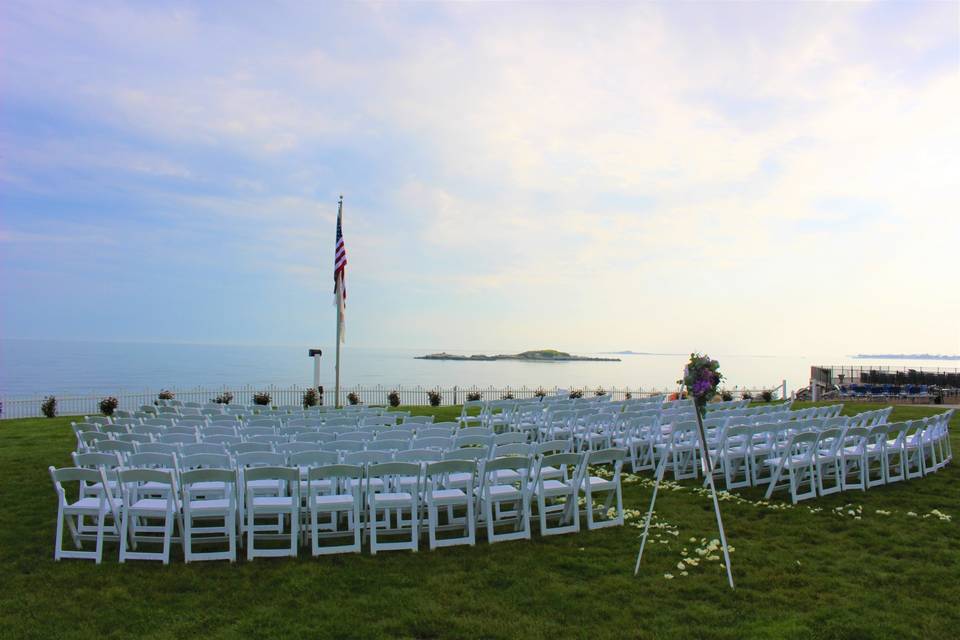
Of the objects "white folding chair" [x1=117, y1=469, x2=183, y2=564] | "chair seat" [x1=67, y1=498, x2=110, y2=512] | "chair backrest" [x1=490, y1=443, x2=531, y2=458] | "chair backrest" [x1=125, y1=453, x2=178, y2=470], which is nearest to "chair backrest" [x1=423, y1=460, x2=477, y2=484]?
"chair backrest" [x1=490, y1=443, x2=531, y2=458]

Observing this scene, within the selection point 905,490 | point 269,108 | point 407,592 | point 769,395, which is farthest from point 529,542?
point 769,395

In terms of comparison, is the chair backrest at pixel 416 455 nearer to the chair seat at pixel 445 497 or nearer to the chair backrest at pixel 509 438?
the chair seat at pixel 445 497

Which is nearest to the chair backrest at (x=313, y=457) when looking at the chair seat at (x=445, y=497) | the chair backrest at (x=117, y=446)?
the chair seat at (x=445, y=497)

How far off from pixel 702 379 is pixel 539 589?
199 cm

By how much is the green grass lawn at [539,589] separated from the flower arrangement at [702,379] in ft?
4.59

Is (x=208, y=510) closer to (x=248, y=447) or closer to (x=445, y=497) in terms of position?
(x=248, y=447)

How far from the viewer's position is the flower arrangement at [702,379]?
4715mm

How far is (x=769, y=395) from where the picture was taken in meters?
22.4

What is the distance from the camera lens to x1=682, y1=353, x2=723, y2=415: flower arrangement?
4715 mm

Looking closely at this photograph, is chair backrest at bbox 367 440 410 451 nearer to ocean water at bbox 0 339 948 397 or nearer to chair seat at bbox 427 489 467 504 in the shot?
chair seat at bbox 427 489 467 504

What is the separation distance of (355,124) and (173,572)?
1780 centimetres

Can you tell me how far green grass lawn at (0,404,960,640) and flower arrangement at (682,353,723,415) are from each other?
1398mm

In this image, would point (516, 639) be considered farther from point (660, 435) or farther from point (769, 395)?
point (769, 395)

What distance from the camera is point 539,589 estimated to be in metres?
4.68
